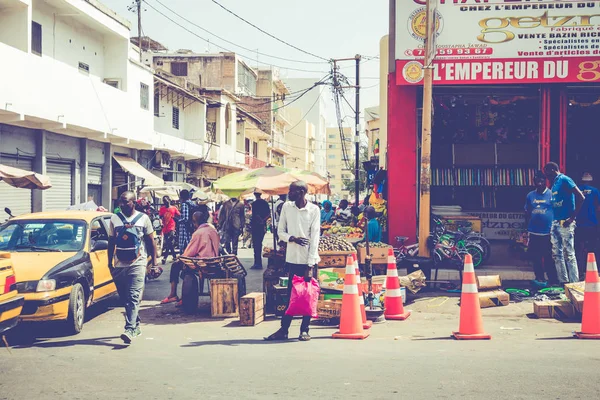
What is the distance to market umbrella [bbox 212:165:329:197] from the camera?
11836mm

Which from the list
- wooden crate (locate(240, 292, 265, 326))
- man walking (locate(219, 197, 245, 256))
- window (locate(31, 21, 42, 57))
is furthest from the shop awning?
wooden crate (locate(240, 292, 265, 326))

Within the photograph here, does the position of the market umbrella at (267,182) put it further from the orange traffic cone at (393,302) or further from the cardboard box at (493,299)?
the cardboard box at (493,299)

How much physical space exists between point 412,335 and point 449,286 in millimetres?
3985

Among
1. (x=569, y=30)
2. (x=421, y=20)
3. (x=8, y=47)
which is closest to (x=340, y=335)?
(x=421, y=20)

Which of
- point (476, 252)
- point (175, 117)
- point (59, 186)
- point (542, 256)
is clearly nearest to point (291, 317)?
point (542, 256)

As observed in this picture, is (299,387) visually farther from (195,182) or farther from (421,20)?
(195,182)

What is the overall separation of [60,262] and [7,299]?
177 cm

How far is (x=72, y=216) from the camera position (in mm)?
10039

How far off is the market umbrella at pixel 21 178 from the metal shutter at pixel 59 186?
20.6ft

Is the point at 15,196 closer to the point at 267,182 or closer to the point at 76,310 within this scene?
the point at 267,182

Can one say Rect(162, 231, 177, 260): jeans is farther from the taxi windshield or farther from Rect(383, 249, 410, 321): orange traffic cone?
Rect(383, 249, 410, 321): orange traffic cone

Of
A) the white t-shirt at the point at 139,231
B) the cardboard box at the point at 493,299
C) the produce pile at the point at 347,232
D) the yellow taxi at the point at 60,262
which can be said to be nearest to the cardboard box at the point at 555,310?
the cardboard box at the point at 493,299

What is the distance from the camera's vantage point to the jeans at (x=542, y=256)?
1118 cm

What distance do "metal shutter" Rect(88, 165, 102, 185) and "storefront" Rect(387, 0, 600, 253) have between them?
13.6 m
